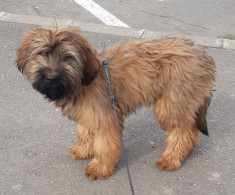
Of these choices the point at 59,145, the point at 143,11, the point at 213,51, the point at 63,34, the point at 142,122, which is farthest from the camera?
the point at 143,11

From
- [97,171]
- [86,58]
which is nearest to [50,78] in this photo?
[86,58]

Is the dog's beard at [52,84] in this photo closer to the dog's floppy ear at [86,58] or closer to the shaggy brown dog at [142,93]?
the shaggy brown dog at [142,93]

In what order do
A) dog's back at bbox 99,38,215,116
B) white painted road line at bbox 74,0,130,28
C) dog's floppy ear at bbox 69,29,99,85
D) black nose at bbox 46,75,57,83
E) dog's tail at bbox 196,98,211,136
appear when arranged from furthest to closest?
white painted road line at bbox 74,0,130,28, dog's tail at bbox 196,98,211,136, dog's back at bbox 99,38,215,116, dog's floppy ear at bbox 69,29,99,85, black nose at bbox 46,75,57,83

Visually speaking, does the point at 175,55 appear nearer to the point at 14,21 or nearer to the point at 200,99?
the point at 200,99

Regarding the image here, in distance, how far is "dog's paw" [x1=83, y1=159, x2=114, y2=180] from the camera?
4184 millimetres

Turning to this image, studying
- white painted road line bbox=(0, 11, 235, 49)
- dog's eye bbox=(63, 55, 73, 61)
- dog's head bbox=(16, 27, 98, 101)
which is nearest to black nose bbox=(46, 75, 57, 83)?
dog's head bbox=(16, 27, 98, 101)

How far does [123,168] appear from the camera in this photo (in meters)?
4.39

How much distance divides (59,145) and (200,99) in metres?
1.63

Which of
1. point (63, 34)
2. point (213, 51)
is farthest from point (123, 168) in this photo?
point (213, 51)

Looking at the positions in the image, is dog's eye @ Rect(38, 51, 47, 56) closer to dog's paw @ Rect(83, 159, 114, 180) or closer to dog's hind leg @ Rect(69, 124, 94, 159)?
dog's hind leg @ Rect(69, 124, 94, 159)

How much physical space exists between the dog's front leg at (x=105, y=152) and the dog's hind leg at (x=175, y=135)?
44 cm

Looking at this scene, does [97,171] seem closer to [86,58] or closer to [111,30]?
[86,58]

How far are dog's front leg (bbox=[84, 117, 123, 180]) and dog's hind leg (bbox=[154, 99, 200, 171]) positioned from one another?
0.44 meters

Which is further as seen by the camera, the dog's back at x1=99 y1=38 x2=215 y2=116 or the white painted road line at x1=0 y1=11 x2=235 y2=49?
the white painted road line at x1=0 y1=11 x2=235 y2=49
